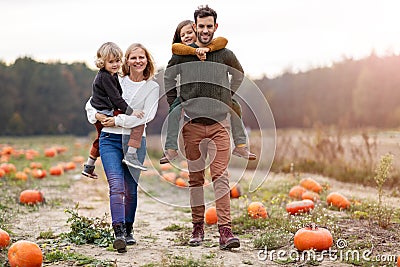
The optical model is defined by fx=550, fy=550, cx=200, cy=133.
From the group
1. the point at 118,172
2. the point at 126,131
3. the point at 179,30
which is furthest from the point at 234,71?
the point at 118,172

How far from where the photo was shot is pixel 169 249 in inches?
185

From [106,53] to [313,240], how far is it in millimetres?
2310

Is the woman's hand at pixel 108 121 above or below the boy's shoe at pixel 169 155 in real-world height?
above

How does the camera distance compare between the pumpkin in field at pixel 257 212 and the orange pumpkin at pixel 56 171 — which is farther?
the orange pumpkin at pixel 56 171

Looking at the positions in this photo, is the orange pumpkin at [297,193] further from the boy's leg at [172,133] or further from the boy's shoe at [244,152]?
the boy's leg at [172,133]

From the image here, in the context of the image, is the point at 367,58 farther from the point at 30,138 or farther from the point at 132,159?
the point at 132,159

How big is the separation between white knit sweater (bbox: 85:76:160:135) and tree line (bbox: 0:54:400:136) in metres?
18.4

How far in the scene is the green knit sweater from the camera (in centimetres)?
459

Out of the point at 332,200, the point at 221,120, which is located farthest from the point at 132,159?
the point at 332,200

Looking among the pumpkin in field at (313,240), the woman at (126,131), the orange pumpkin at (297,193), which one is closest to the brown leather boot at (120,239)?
the woman at (126,131)

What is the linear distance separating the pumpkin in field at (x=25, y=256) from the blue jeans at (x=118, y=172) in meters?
0.71

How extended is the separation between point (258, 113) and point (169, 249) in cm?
140

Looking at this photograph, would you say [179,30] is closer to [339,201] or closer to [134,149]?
[134,149]

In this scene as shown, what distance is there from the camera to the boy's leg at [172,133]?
15.2 ft
